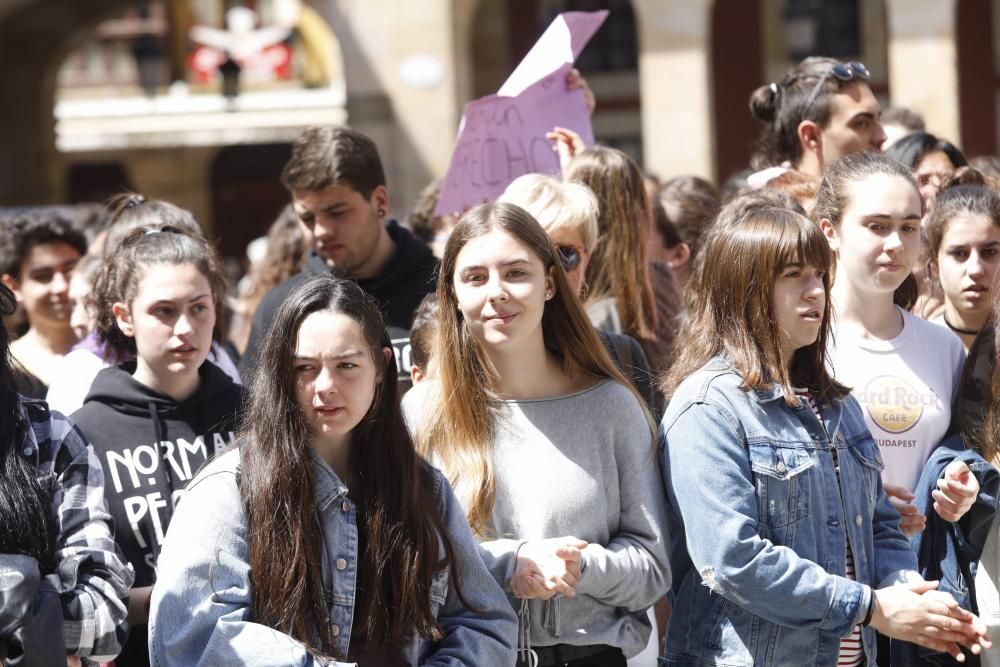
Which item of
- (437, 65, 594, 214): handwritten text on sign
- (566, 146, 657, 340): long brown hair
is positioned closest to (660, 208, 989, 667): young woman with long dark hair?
(566, 146, 657, 340): long brown hair

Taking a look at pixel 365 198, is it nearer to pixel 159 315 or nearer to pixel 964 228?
pixel 159 315

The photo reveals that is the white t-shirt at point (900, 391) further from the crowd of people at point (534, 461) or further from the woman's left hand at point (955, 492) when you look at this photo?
the woman's left hand at point (955, 492)

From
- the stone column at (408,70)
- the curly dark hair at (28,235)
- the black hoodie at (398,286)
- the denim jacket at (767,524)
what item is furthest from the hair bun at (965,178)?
the stone column at (408,70)

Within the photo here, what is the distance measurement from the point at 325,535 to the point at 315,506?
0.22 ft

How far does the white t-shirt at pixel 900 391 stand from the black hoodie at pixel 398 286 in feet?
4.76

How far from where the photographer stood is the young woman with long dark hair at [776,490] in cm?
334

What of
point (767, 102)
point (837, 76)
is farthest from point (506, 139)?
point (837, 76)

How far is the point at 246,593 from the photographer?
3.03 m

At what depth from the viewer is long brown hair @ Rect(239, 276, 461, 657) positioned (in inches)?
121

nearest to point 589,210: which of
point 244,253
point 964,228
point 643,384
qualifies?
point 643,384

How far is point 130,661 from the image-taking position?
3.66 m

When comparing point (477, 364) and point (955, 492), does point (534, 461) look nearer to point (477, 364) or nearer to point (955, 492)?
point (477, 364)

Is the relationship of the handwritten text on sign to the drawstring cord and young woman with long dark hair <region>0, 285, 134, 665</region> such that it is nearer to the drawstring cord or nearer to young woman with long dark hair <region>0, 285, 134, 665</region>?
the drawstring cord

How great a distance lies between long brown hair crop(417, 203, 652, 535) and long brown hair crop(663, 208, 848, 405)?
271 millimetres
